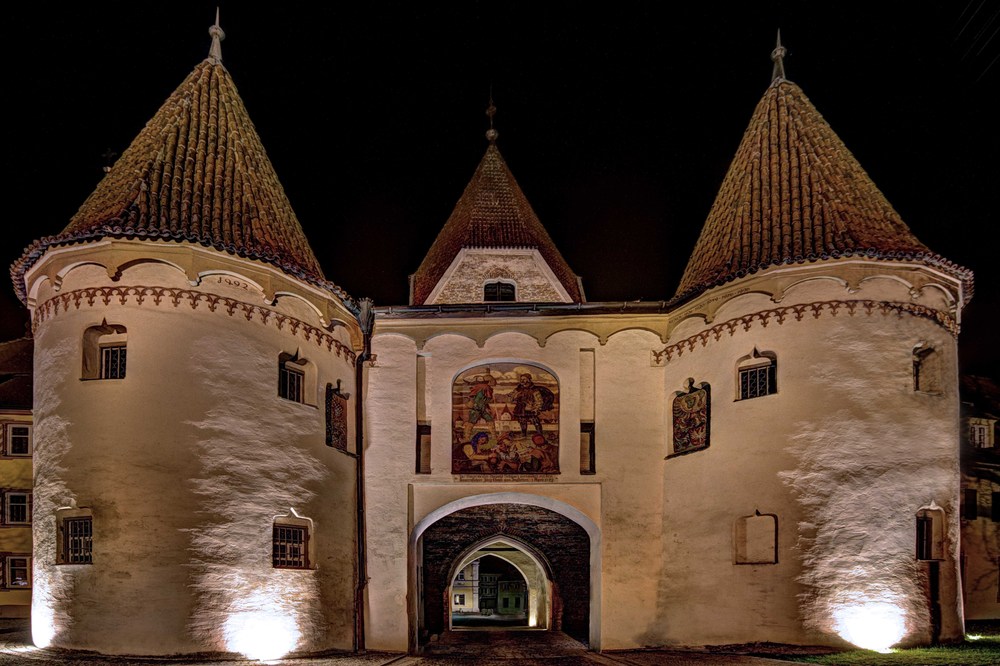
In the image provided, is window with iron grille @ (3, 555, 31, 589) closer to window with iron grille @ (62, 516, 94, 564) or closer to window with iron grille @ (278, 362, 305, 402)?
window with iron grille @ (62, 516, 94, 564)

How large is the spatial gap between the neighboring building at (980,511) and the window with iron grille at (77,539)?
20.0 m

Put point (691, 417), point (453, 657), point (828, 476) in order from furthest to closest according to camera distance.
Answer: point (691, 417), point (453, 657), point (828, 476)

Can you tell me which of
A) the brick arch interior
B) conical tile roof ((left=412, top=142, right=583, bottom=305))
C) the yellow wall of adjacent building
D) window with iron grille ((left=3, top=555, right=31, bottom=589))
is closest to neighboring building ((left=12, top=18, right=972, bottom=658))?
the brick arch interior

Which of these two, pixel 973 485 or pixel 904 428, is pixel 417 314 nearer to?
pixel 904 428

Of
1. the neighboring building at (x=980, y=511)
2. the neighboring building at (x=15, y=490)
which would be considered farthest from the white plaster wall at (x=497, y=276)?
the neighboring building at (x=980, y=511)

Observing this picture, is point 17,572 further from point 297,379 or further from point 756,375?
point 756,375

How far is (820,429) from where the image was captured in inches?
615

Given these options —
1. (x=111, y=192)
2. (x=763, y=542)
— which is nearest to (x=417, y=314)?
(x=111, y=192)

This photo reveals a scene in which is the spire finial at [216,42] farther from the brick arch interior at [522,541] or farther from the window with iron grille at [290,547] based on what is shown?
the brick arch interior at [522,541]

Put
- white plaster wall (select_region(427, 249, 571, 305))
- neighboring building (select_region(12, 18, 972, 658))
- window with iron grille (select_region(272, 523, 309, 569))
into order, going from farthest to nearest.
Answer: white plaster wall (select_region(427, 249, 571, 305)), window with iron grille (select_region(272, 523, 309, 569)), neighboring building (select_region(12, 18, 972, 658))

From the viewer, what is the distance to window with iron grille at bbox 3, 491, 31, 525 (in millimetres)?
24922

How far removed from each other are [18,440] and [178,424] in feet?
42.2

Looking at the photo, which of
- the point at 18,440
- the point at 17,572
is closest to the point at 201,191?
the point at 18,440

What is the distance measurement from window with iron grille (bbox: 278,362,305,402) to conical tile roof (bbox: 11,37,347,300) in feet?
4.69
